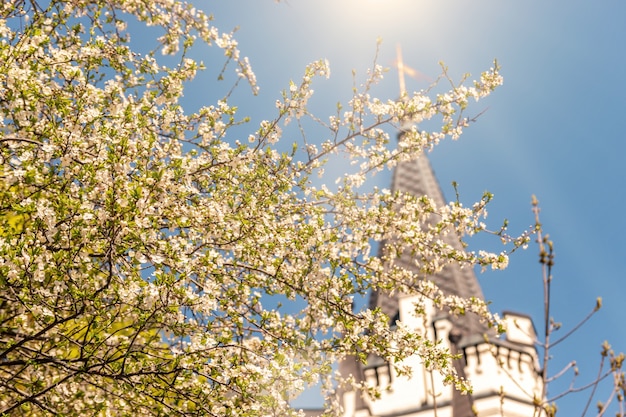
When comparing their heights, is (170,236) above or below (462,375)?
below

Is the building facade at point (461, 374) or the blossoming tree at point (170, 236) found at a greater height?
the building facade at point (461, 374)

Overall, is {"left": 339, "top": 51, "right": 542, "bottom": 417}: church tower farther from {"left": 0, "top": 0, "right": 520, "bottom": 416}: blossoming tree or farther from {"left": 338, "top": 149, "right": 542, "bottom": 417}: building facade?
{"left": 0, "top": 0, "right": 520, "bottom": 416}: blossoming tree

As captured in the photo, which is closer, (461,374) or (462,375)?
(462,375)

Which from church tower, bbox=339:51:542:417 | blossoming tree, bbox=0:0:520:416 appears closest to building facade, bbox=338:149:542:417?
church tower, bbox=339:51:542:417

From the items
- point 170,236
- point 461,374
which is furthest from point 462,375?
point 170,236

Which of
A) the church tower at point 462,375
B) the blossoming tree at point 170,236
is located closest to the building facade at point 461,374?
the church tower at point 462,375

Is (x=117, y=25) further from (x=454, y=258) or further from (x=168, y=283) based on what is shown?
(x=454, y=258)

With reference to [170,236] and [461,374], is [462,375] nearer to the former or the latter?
[461,374]

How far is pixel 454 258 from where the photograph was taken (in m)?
8.59

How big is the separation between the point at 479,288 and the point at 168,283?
25686 millimetres

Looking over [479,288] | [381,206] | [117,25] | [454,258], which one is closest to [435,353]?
[454,258]

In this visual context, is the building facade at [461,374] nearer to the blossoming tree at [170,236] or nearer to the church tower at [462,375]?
the church tower at [462,375]

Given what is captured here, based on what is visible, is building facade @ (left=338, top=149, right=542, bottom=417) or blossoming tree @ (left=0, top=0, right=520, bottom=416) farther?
building facade @ (left=338, top=149, right=542, bottom=417)

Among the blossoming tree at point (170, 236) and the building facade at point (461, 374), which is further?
the building facade at point (461, 374)
